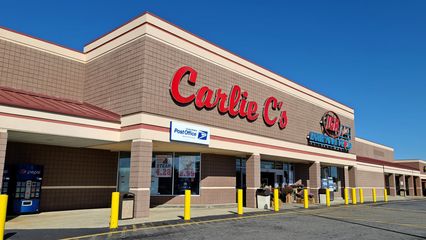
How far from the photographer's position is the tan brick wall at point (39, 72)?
18328 millimetres

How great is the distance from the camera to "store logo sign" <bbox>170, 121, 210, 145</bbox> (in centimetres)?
1838

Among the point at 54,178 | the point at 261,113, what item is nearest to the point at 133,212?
the point at 54,178

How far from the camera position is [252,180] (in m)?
23.1

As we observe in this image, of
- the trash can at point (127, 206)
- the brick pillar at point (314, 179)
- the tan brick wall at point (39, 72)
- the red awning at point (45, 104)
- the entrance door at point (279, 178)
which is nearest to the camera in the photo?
the red awning at point (45, 104)

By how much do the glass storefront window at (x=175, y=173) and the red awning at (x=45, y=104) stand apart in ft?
15.9

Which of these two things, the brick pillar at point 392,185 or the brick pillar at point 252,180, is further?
the brick pillar at point 392,185

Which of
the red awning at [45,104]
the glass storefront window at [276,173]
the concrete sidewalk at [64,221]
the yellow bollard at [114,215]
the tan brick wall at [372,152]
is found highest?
the tan brick wall at [372,152]

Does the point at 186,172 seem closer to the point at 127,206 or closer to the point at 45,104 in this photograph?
the point at 127,206

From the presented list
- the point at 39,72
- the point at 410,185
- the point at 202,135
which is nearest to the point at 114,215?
the point at 202,135

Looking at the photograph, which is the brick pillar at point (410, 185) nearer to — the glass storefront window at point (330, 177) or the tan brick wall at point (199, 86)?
the glass storefront window at point (330, 177)

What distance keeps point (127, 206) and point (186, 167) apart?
7.04 m

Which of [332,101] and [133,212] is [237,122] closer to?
[133,212]

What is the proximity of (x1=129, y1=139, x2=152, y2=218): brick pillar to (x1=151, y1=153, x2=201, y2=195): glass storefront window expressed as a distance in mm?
5045

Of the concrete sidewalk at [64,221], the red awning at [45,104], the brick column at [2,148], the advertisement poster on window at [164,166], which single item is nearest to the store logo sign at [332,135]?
the advertisement poster on window at [164,166]
